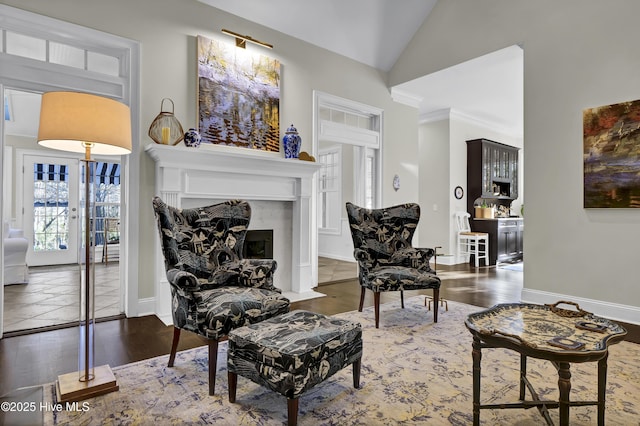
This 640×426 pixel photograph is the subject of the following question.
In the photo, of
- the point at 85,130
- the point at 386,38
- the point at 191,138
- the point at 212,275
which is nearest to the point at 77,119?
the point at 85,130

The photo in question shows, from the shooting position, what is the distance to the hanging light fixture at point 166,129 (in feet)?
11.3

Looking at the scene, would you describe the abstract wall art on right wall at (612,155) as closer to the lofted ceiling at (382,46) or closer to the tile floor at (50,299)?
the lofted ceiling at (382,46)

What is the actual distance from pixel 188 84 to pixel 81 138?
214 centimetres

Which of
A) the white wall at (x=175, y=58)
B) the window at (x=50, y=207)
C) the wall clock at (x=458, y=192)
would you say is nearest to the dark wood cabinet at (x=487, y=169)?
the wall clock at (x=458, y=192)

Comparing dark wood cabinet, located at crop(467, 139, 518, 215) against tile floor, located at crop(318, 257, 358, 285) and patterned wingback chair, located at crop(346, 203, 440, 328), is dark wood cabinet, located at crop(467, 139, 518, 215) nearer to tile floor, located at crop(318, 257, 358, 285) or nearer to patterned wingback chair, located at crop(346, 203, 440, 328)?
tile floor, located at crop(318, 257, 358, 285)

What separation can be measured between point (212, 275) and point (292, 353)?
3.78ft

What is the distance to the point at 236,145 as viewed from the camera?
159 inches

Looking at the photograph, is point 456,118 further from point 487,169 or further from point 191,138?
point 191,138

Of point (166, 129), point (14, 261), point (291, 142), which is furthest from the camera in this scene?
point (14, 261)

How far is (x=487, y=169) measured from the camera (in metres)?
7.42

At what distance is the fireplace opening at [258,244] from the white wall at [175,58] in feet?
3.37

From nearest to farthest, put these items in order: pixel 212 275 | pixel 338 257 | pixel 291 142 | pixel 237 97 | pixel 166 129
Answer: pixel 212 275
pixel 166 129
pixel 237 97
pixel 291 142
pixel 338 257

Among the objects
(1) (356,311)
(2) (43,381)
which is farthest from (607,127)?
(2) (43,381)

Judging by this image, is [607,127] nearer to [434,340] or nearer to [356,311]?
[434,340]
